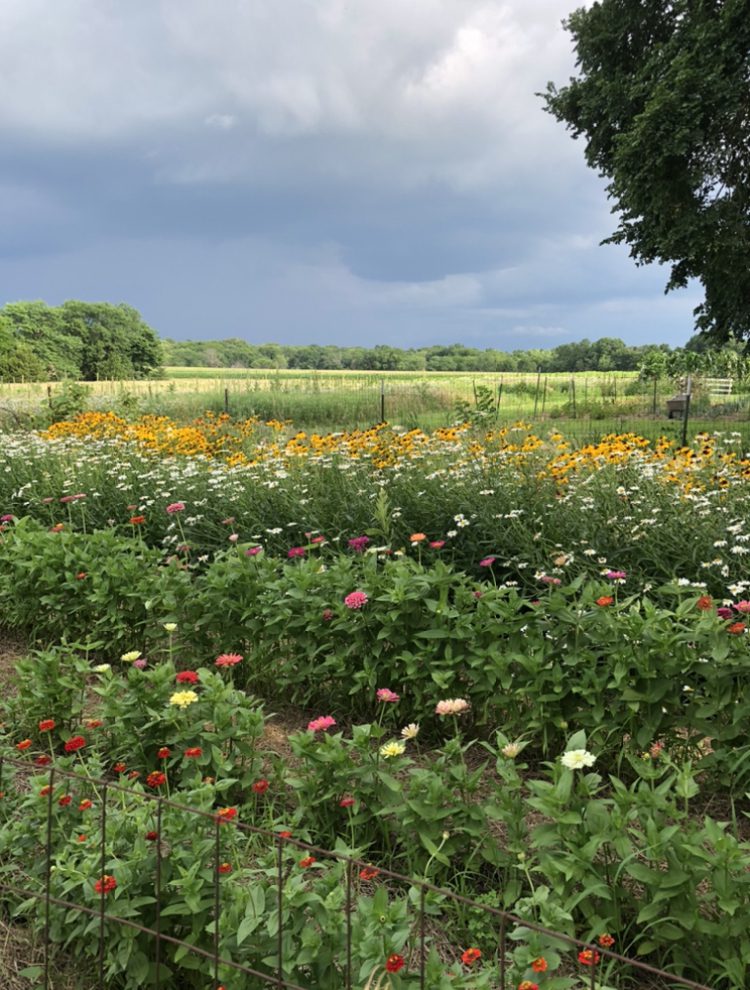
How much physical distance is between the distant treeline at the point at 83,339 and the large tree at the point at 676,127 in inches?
1570

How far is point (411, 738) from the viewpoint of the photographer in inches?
104

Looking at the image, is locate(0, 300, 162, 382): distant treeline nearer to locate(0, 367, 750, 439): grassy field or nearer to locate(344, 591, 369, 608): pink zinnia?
locate(0, 367, 750, 439): grassy field

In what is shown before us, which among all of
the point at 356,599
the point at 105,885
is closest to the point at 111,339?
the point at 356,599

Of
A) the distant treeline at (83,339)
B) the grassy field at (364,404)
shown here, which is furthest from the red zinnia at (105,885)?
the distant treeline at (83,339)

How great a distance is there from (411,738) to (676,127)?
1303cm

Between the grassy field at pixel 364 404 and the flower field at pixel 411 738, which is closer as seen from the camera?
the flower field at pixel 411 738

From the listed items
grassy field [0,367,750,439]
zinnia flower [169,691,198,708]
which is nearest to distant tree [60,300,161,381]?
grassy field [0,367,750,439]

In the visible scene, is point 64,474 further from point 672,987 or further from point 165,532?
point 672,987

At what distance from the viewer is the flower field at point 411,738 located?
157 centimetres

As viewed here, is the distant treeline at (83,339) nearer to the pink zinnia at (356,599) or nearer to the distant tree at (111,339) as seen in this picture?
the distant tree at (111,339)

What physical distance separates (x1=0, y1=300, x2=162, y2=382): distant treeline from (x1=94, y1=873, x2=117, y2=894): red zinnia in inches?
1940

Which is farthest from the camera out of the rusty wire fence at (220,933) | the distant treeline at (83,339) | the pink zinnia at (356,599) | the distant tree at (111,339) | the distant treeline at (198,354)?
the distant tree at (111,339)

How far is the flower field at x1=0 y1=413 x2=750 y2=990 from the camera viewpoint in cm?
157

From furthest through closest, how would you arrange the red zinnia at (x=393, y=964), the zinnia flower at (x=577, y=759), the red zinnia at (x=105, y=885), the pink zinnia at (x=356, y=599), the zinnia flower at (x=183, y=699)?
the pink zinnia at (x=356, y=599)
the zinnia flower at (x=183, y=699)
the zinnia flower at (x=577, y=759)
the red zinnia at (x=105, y=885)
the red zinnia at (x=393, y=964)
